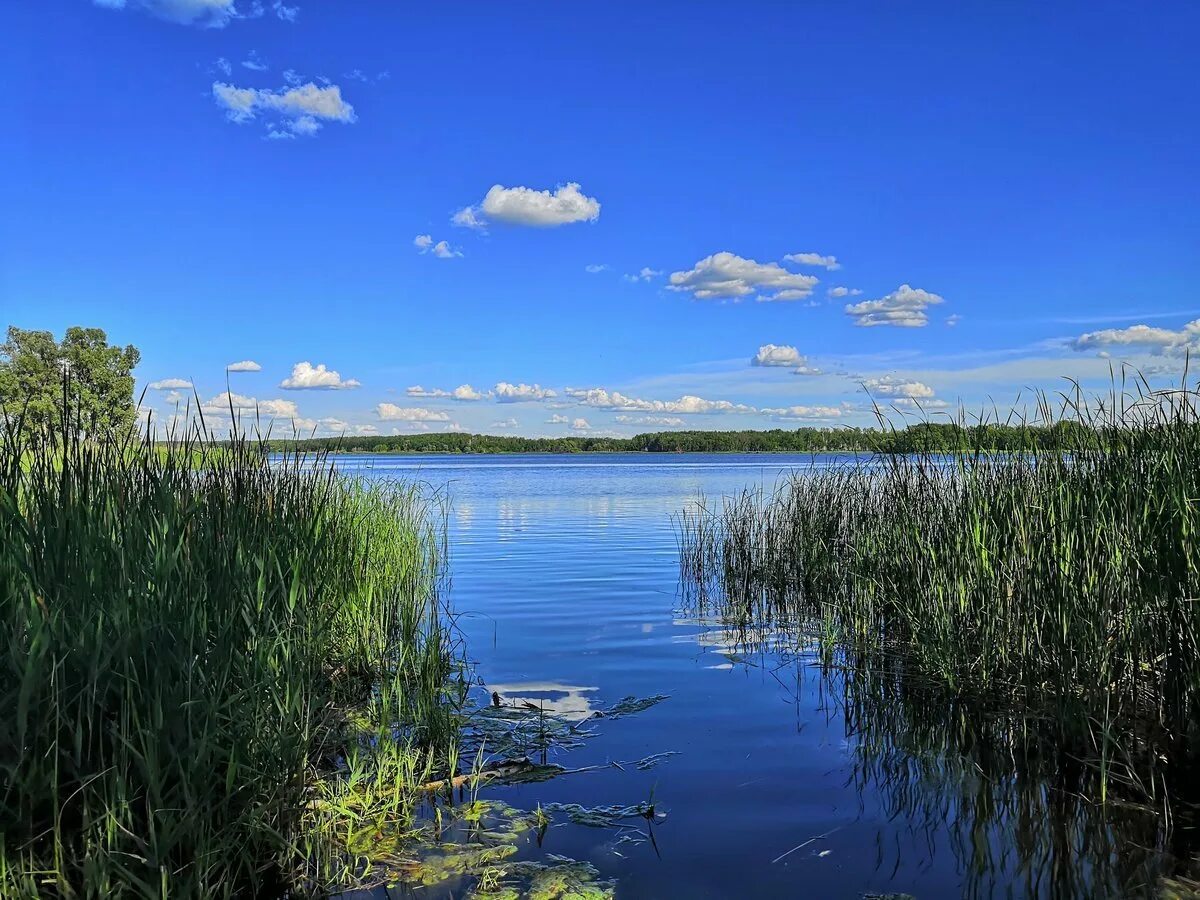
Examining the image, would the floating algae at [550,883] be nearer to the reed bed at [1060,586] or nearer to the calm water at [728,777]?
the calm water at [728,777]

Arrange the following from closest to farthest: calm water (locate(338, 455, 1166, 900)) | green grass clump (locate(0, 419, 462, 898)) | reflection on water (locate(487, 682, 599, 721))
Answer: green grass clump (locate(0, 419, 462, 898))
calm water (locate(338, 455, 1166, 900))
reflection on water (locate(487, 682, 599, 721))

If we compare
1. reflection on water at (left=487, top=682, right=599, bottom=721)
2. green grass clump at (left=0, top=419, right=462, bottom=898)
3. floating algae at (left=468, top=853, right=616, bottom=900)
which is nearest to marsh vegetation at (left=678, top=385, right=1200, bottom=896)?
floating algae at (left=468, top=853, right=616, bottom=900)

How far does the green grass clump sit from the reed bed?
4051 millimetres

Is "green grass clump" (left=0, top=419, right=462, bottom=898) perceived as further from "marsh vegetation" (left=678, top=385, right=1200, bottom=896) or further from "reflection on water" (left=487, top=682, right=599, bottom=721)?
"marsh vegetation" (left=678, top=385, right=1200, bottom=896)

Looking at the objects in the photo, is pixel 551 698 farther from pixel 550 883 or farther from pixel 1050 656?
pixel 1050 656

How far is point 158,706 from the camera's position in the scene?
122 inches

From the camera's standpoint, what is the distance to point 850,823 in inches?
182

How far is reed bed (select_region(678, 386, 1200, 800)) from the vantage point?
4.55 m

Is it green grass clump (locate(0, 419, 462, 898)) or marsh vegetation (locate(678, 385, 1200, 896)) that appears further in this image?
marsh vegetation (locate(678, 385, 1200, 896))

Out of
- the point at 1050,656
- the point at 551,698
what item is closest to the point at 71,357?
the point at 551,698

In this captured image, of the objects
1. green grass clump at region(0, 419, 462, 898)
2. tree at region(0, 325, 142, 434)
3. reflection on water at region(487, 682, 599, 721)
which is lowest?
reflection on water at region(487, 682, 599, 721)

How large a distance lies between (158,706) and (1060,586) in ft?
17.3

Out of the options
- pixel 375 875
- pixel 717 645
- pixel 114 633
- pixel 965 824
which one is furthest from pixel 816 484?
pixel 114 633

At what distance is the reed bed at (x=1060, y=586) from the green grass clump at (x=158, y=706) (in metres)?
4.05
